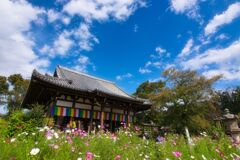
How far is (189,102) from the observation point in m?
17.0

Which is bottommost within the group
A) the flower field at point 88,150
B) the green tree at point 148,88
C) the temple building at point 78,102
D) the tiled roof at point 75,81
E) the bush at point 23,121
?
the flower field at point 88,150

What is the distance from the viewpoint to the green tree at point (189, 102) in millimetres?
16625

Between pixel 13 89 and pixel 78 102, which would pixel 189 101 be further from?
pixel 13 89

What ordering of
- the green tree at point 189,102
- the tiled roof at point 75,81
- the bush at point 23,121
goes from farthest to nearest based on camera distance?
1. the green tree at point 189,102
2. the tiled roof at point 75,81
3. the bush at point 23,121

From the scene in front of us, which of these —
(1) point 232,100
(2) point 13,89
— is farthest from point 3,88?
(1) point 232,100

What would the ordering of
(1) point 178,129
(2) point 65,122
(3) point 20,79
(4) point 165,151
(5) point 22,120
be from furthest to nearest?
(3) point 20,79
(1) point 178,129
(2) point 65,122
(5) point 22,120
(4) point 165,151

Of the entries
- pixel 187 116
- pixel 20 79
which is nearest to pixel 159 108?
pixel 187 116

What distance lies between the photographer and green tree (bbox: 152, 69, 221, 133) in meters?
16.6

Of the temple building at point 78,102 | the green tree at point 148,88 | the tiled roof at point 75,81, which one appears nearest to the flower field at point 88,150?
the tiled roof at point 75,81

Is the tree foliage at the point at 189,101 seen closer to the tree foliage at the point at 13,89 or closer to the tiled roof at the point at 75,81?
the tiled roof at the point at 75,81

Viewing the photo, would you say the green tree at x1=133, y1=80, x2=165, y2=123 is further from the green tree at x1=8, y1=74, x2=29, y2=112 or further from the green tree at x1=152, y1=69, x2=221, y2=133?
the green tree at x1=8, y1=74, x2=29, y2=112

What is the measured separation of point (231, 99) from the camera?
115 ft

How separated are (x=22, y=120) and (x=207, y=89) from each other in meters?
15.3

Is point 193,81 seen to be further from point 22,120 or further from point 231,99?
point 231,99
